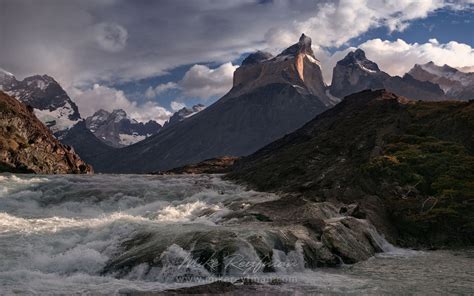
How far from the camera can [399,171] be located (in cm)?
5747

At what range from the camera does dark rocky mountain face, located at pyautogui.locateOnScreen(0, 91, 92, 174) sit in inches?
5207

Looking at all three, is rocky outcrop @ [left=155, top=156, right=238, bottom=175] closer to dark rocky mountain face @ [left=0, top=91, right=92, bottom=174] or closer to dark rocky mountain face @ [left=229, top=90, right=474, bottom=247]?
dark rocky mountain face @ [left=0, top=91, right=92, bottom=174]

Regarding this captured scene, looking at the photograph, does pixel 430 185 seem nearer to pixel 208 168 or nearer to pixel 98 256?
pixel 98 256

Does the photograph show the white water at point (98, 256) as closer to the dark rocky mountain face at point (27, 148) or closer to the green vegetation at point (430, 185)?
the green vegetation at point (430, 185)

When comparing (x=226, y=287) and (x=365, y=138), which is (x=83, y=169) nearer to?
(x=365, y=138)

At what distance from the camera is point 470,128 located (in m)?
68.2

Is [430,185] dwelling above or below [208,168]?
below

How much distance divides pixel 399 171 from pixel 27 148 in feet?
387

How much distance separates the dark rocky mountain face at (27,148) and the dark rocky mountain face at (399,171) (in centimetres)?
6958

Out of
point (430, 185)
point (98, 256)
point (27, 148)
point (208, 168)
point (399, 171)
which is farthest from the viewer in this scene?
point (208, 168)

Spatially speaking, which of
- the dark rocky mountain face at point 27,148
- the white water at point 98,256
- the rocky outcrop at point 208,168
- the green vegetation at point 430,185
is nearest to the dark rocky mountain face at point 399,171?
the green vegetation at point 430,185

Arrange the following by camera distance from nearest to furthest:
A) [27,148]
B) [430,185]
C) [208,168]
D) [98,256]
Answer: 1. [98,256]
2. [430,185]
3. [27,148]
4. [208,168]

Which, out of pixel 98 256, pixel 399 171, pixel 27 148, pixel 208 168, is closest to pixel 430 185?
pixel 399 171

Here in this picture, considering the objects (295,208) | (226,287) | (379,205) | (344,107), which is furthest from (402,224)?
(344,107)
